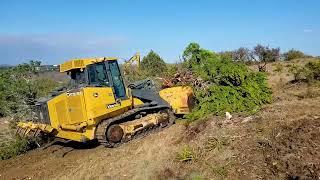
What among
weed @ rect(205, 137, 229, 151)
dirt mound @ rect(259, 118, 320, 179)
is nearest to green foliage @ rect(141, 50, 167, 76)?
weed @ rect(205, 137, 229, 151)

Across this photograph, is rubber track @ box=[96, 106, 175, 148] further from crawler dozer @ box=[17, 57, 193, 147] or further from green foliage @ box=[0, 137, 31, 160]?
green foliage @ box=[0, 137, 31, 160]

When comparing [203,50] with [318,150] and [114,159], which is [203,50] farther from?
[318,150]

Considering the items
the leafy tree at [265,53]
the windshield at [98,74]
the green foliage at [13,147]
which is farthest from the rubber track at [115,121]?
the leafy tree at [265,53]

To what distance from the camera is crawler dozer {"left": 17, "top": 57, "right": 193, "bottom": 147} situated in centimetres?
1171

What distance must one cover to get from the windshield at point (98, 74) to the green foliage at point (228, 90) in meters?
2.94

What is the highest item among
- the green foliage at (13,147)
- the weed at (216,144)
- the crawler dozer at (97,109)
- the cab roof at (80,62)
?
the cab roof at (80,62)

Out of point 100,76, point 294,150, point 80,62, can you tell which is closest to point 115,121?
point 100,76

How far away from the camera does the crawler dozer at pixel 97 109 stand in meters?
11.7

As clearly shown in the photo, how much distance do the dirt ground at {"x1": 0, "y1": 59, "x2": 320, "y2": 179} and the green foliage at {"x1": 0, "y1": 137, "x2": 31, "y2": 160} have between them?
338 mm

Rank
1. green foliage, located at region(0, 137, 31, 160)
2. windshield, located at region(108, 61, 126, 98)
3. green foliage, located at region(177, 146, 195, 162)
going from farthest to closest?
green foliage, located at region(0, 137, 31, 160) < windshield, located at region(108, 61, 126, 98) < green foliage, located at region(177, 146, 195, 162)

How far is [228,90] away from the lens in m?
12.9

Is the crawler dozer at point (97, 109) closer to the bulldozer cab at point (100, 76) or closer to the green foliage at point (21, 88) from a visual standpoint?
the bulldozer cab at point (100, 76)

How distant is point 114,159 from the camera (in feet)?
35.7

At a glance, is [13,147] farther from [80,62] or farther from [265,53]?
[265,53]
